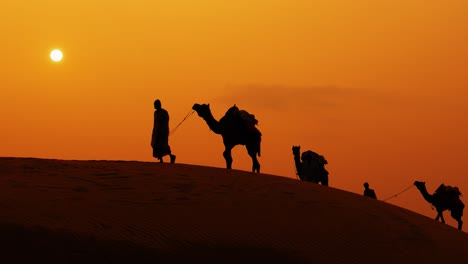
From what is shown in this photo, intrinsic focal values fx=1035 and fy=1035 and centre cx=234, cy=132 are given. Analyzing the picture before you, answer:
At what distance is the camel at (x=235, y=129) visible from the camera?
88.1ft

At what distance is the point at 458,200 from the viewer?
3356 centimetres

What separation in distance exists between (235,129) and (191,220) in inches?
266

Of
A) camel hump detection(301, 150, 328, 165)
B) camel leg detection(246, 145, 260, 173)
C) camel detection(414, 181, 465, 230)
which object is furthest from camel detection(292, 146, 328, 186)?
camel detection(414, 181, 465, 230)

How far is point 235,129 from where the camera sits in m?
26.9

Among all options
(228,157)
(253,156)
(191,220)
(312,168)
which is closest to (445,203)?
(312,168)

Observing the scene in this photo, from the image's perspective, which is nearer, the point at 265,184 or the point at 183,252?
the point at 183,252

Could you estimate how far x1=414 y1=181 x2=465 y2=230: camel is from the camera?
108ft

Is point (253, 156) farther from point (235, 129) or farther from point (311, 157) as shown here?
point (311, 157)

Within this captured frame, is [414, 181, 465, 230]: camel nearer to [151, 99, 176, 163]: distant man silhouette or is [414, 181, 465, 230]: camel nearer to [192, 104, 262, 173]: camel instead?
[192, 104, 262, 173]: camel

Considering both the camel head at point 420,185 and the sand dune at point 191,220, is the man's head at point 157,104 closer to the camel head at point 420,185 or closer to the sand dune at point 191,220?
the sand dune at point 191,220

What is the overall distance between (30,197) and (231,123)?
25.1ft

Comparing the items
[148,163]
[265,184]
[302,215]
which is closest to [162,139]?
[148,163]

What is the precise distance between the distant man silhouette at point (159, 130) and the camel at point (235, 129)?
1.74 meters

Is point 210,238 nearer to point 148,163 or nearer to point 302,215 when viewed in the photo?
point 302,215
